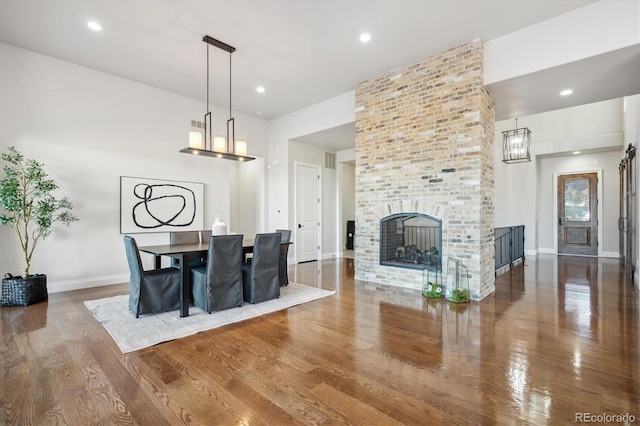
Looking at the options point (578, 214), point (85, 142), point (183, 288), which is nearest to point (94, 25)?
point (85, 142)

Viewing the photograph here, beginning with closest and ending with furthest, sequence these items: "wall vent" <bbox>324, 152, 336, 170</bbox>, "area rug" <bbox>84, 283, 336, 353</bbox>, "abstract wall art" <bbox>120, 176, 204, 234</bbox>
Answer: "area rug" <bbox>84, 283, 336, 353</bbox>
"abstract wall art" <bbox>120, 176, 204, 234</bbox>
"wall vent" <bbox>324, 152, 336, 170</bbox>

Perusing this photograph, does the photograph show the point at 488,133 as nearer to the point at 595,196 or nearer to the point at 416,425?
the point at 416,425

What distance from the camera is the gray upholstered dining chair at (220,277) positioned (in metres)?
3.48

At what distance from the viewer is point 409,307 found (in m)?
3.76

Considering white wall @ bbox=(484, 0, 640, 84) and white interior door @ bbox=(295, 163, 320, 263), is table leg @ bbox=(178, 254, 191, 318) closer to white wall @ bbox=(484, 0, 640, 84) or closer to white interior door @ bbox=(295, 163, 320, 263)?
white interior door @ bbox=(295, 163, 320, 263)

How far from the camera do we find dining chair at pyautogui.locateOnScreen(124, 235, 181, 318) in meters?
3.33

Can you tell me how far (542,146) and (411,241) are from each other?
5.84m

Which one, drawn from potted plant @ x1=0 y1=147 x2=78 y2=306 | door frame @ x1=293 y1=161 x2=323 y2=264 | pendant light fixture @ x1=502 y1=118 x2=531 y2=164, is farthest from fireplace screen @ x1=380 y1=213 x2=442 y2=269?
potted plant @ x1=0 y1=147 x2=78 y2=306

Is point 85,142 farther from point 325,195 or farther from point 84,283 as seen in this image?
point 325,195

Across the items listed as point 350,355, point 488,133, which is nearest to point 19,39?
point 350,355

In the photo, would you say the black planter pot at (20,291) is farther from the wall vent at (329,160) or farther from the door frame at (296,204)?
the wall vent at (329,160)

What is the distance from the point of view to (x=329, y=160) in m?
8.16

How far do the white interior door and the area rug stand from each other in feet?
10.0

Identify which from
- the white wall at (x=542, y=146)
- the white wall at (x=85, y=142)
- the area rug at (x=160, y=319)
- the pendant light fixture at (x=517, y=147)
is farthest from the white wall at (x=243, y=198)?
the white wall at (x=542, y=146)
